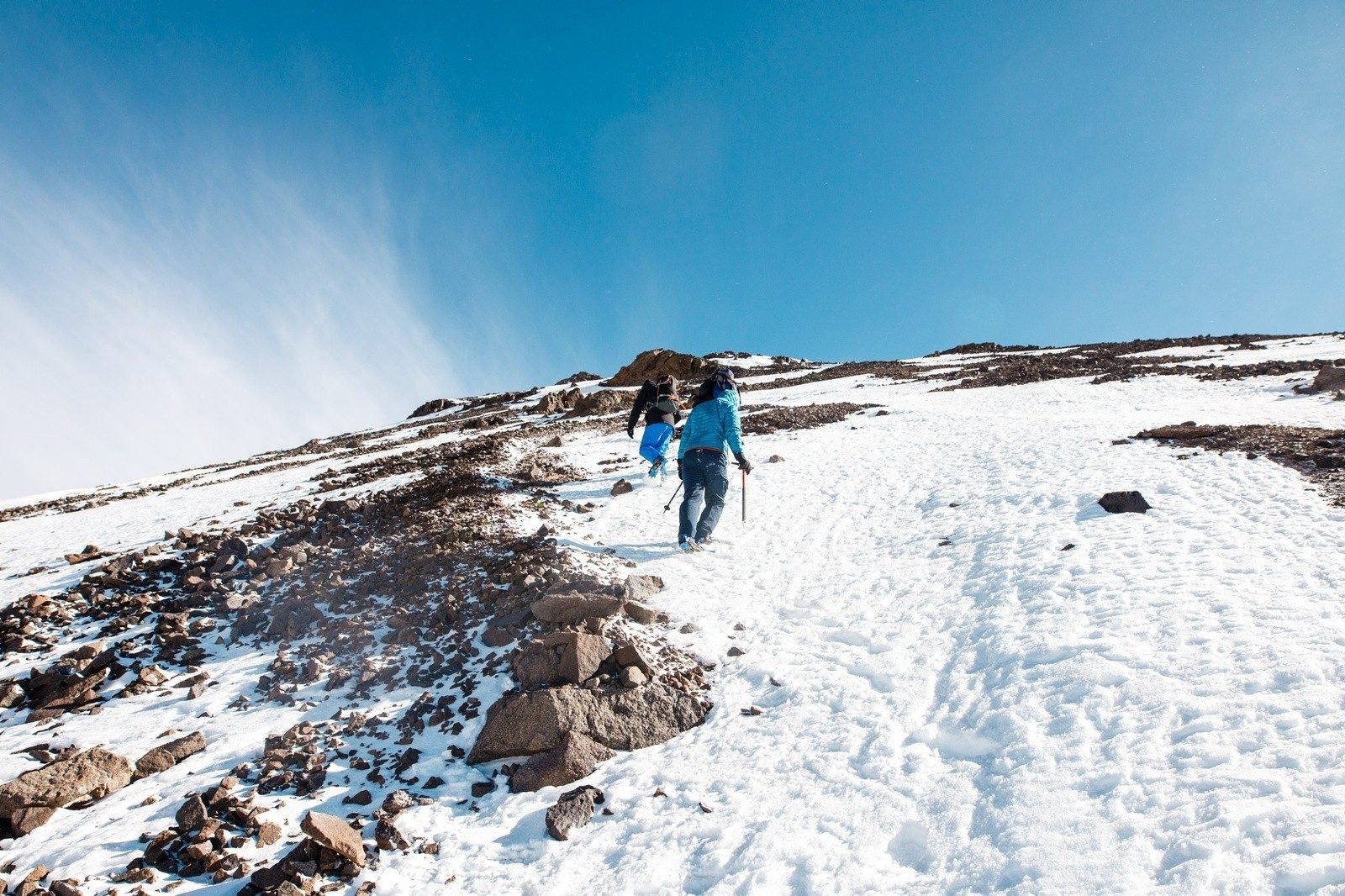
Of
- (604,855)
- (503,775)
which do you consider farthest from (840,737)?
(503,775)

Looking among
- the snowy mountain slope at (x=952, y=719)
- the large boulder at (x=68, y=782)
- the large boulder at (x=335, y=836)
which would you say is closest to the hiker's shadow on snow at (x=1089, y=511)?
the snowy mountain slope at (x=952, y=719)

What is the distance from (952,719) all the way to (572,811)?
358cm

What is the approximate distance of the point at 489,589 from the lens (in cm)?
823

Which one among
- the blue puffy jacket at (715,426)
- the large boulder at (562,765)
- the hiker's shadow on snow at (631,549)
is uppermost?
the blue puffy jacket at (715,426)

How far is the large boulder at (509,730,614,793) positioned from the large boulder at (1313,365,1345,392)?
909 inches

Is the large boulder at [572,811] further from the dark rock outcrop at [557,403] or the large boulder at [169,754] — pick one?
the dark rock outcrop at [557,403]

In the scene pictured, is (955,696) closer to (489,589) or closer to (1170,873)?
(1170,873)

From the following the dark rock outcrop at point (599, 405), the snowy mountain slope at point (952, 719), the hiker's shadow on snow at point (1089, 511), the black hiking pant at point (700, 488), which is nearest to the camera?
the snowy mountain slope at point (952, 719)

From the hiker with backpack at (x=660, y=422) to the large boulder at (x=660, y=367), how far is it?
115ft

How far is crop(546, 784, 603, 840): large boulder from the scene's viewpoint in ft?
15.7

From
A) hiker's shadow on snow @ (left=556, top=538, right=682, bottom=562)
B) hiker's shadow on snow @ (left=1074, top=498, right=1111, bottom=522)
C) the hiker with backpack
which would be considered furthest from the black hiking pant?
hiker's shadow on snow @ (left=1074, top=498, right=1111, bottom=522)

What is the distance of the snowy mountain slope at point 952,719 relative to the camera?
160 inches

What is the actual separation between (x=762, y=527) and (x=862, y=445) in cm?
700

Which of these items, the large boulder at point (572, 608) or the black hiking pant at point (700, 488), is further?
the black hiking pant at point (700, 488)
